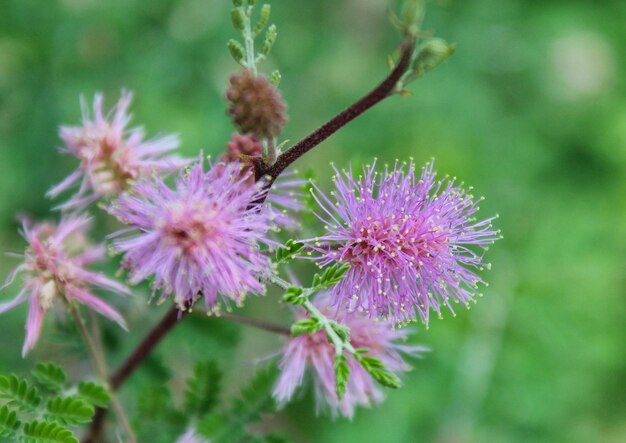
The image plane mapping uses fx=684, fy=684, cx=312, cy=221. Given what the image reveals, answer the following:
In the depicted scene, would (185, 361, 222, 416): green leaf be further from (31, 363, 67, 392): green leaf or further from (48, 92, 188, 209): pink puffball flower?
(48, 92, 188, 209): pink puffball flower

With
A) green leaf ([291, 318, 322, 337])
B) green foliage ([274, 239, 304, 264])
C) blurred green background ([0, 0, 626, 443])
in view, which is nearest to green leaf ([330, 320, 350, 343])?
green leaf ([291, 318, 322, 337])

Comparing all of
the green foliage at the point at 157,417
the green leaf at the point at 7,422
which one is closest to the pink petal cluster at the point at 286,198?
the green foliage at the point at 157,417

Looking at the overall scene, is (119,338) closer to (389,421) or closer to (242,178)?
(242,178)

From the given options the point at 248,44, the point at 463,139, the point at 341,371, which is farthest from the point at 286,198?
the point at 463,139

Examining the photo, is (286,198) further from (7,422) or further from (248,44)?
(7,422)

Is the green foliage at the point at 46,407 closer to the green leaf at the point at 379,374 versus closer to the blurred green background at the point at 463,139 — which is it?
the green leaf at the point at 379,374

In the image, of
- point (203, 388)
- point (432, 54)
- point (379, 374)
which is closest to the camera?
point (432, 54)
